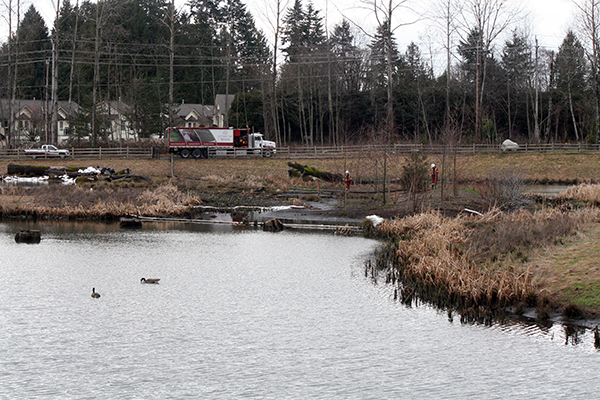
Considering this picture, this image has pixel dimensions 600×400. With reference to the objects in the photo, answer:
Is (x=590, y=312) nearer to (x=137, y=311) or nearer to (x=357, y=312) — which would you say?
(x=357, y=312)

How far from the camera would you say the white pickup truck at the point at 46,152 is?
49.8 m

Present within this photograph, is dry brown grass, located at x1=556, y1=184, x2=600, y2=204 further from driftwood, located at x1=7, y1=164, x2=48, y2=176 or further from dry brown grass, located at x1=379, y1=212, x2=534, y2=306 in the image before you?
driftwood, located at x1=7, y1=164, x2=48, y2=176

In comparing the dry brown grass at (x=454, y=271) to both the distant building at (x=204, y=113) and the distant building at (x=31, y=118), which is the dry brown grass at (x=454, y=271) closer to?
the distant building at (x=31, y=118)

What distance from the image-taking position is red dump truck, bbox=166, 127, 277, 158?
52062 mm

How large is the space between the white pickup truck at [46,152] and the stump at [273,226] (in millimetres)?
30676

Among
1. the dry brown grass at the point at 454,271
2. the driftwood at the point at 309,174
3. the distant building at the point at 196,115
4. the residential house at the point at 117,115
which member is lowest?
the dry brown grass at the point at 454,271

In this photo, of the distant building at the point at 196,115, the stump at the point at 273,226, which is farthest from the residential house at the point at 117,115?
the stump at the point at 273,226

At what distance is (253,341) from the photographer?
38.5 feet

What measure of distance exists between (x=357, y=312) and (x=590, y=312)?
472 cm

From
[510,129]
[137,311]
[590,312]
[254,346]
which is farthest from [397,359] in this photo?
[510,129]

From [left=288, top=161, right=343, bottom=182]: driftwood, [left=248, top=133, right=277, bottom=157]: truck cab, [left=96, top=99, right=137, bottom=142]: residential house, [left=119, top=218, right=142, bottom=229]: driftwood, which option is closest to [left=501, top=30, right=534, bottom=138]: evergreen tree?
[left=248, top=133, right=277, bottom=157]: truck cab

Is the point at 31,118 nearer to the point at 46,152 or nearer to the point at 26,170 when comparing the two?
the point at 46,152

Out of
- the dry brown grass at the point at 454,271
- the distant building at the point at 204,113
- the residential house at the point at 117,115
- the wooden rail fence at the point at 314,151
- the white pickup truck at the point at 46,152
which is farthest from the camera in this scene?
the distant building at the point at 204,113

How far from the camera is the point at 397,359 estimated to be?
35.7 ft
